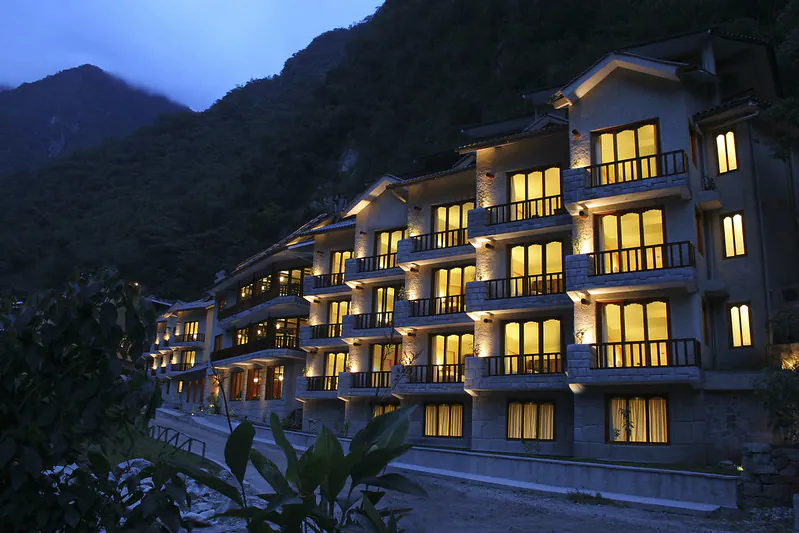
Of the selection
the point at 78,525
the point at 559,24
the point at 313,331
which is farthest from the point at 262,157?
the point at 78,525

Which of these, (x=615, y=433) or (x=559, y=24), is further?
(x=559, y=24)

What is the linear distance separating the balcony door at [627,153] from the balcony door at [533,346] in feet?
22.2

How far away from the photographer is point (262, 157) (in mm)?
91188

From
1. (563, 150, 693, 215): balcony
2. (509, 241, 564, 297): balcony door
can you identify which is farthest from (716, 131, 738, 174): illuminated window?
(509, 241, 564, 297): balcony door

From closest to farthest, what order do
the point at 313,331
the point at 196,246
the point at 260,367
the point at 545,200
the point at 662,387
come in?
1. the point at 662,387
2. the point at 545,200
3. the point at 313,331
4. the point at 260,367
5. the point at 196,246

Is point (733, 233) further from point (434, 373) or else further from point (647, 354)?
point (434, 373)

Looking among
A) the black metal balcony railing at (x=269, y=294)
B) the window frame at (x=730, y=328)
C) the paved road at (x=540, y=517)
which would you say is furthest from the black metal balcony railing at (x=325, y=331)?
the window frame at (x=730, y=328)

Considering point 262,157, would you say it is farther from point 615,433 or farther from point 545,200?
point 615,433

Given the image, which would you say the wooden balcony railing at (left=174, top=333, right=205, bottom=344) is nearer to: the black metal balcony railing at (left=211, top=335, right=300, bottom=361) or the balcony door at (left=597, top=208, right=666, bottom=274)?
the black metal balcony railing at (left=211, top=335, right=300, bottom=361)

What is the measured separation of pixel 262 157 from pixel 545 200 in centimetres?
6554

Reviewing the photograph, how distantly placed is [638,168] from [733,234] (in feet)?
14.6

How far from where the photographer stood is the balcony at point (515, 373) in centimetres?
2909

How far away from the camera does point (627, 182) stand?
27.1 m

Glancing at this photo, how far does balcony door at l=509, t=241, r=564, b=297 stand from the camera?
30250 millimetres
